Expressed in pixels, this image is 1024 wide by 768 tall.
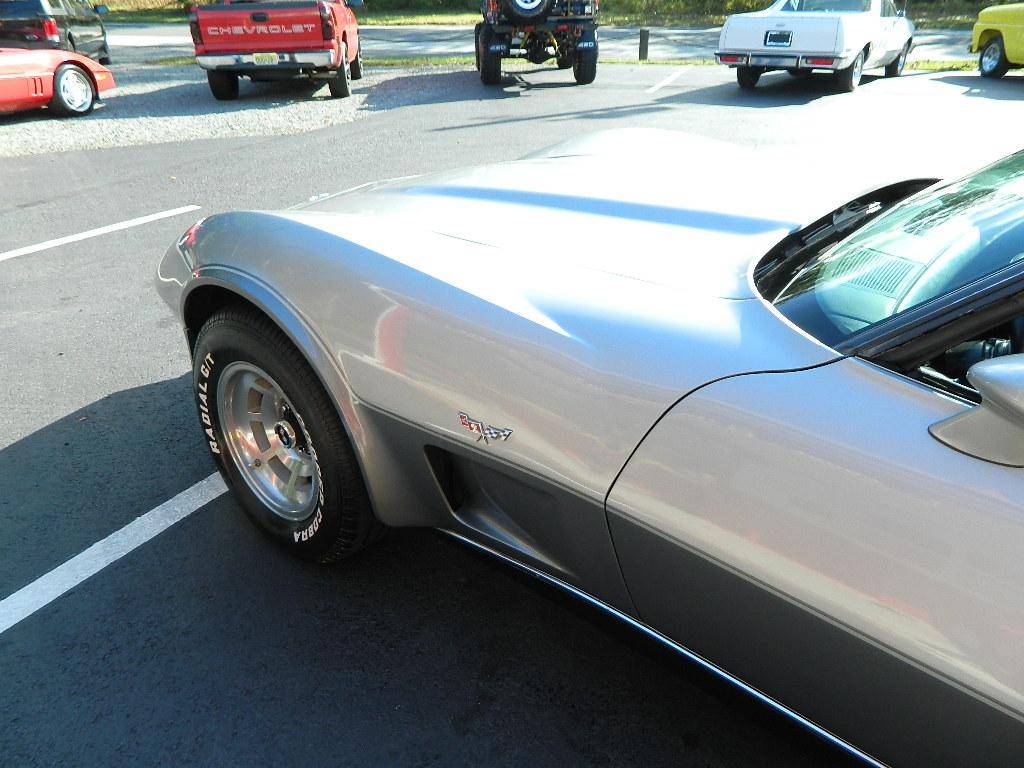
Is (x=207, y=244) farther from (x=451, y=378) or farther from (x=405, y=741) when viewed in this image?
(x=405, y=741)

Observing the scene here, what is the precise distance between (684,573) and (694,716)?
67 centimetres

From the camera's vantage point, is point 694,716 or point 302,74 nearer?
point 694,716

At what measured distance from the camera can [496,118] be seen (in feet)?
31.3

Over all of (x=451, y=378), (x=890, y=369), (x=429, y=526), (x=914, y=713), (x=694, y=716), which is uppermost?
(x=890, y=369)

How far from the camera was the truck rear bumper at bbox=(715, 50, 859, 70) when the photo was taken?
10953 millimetres

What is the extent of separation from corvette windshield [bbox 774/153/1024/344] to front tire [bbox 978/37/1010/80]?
41.7 feet

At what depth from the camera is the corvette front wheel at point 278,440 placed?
215cm

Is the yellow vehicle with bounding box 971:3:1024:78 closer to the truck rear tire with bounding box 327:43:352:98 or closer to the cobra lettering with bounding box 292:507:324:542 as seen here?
the truck rear tire with bounding box 327:43:352:98

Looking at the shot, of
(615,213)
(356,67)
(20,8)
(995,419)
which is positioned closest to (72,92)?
(20,8)

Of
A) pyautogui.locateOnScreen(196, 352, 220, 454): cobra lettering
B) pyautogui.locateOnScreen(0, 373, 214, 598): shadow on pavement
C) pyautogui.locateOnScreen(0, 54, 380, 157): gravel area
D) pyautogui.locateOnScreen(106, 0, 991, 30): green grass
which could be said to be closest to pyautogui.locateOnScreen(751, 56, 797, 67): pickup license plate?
pyautogui.locateOnScreen(0, 54, 380, 157): gravel area

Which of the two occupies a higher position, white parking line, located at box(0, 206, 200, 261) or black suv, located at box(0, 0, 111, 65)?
black suv, located at box(0, 0, 111, 65)

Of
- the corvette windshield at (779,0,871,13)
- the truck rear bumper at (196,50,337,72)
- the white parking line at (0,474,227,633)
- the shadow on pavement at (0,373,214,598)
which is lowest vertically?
the white parking line at (0,474,227,633)

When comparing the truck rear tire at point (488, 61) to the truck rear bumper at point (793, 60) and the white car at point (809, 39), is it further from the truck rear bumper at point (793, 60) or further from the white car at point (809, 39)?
the truck rear bumper at point (793, 60)

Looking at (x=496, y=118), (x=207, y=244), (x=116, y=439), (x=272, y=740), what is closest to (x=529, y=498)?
(x=272, y=740)
